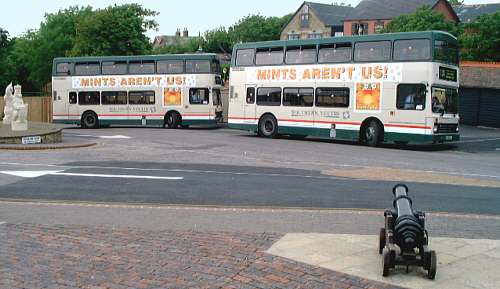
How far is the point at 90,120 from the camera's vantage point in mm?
37125

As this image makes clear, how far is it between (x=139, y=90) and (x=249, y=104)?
9544 millimetres

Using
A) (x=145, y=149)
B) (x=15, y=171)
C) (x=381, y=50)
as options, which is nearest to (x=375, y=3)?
(x=381, y=50)

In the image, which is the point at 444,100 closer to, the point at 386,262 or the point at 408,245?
the point at 408,245

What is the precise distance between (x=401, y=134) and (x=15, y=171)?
47.1ft

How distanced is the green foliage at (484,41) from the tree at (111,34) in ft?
92.3

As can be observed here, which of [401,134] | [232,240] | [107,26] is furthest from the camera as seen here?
[107,26]

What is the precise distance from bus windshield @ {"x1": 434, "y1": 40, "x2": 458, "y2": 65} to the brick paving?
15895 mm

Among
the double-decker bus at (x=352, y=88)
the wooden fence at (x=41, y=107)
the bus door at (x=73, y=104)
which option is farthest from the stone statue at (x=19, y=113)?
the wooden fence at (x=41, y=107)

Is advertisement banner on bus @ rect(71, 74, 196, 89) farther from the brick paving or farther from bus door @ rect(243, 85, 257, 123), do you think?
the brick paving

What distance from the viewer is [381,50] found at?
76.1 ft

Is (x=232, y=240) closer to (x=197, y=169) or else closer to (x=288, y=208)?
(x=288, y=208)

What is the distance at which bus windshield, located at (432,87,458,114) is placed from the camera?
22.0m

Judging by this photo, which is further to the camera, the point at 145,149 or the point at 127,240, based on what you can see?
the point at 145,149

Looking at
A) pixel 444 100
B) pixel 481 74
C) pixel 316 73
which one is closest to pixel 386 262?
pixel 444 100
